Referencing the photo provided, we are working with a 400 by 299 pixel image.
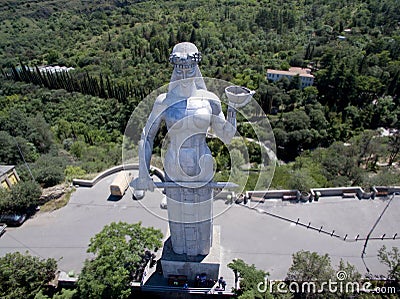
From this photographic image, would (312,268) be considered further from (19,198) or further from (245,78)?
(245,78)

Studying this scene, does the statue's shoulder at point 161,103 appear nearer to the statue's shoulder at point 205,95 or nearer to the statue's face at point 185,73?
the statue's face at point 185,73

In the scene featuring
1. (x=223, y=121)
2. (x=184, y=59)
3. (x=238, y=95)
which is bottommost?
(x=223, y=121)

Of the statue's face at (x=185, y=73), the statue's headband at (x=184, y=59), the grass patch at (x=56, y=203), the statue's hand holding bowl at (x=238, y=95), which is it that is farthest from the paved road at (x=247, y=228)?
the statue's headband at (x=184, y=59)

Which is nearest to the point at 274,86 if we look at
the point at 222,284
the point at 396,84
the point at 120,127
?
the point at 396,84

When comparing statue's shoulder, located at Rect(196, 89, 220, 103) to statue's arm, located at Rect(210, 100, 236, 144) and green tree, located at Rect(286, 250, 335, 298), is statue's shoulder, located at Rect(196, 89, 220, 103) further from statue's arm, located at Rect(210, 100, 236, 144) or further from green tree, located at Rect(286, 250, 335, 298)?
green tree, located at Rect(286, 250, 335, 298)

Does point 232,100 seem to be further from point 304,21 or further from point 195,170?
point 304,21

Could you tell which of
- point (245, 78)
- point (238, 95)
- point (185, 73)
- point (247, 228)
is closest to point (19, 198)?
point (247, 228)
